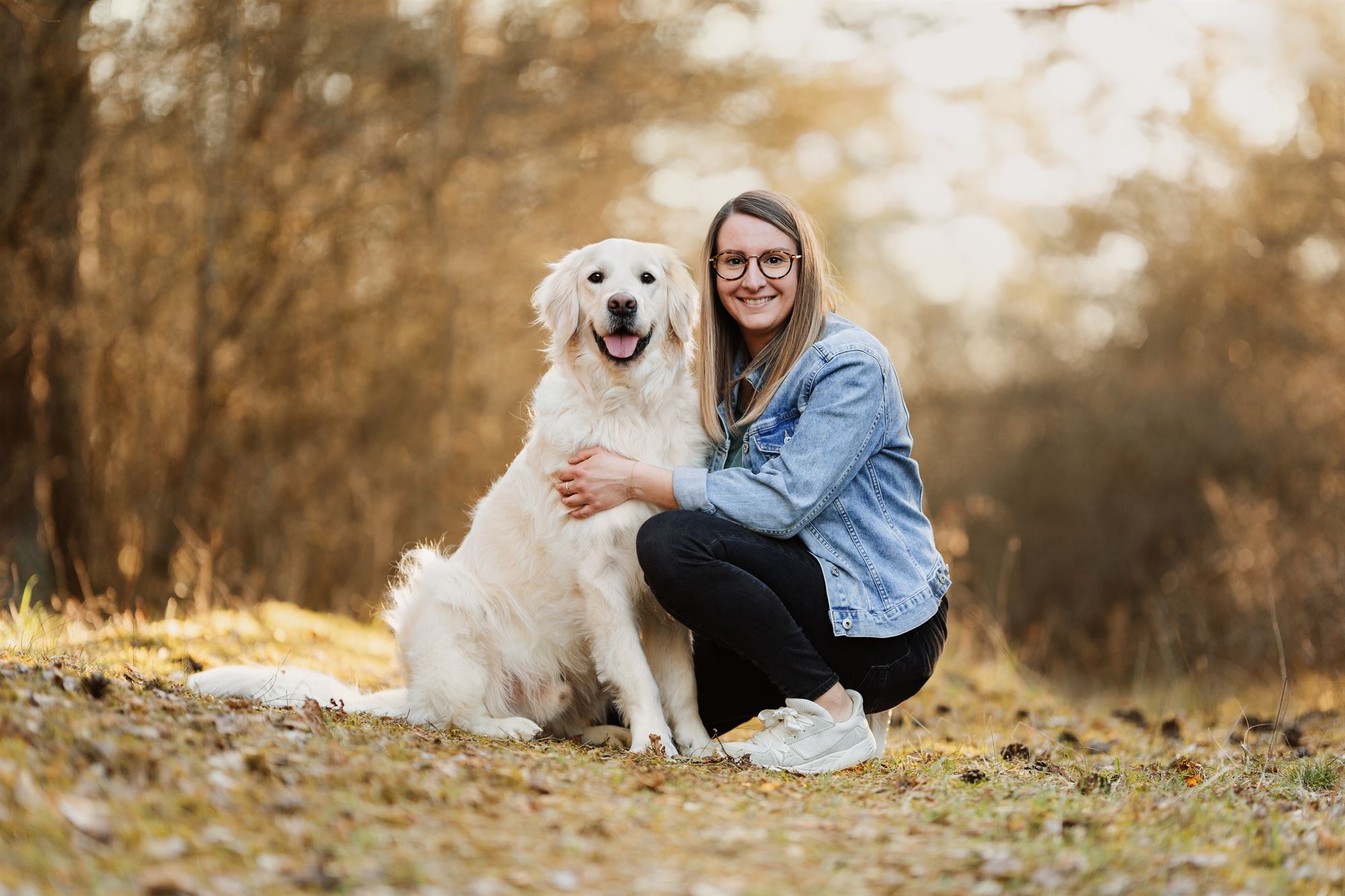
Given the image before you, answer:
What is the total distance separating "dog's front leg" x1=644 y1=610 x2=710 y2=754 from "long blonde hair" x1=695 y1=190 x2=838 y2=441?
24.1 inches

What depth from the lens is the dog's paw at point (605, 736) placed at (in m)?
3.57

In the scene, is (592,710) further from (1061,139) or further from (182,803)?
(1061,139)

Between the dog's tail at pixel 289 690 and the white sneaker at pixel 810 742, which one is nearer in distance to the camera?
the white sneaker at pixel 810 742

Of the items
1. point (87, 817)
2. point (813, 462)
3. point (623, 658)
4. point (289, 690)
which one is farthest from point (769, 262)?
point (87, 817)

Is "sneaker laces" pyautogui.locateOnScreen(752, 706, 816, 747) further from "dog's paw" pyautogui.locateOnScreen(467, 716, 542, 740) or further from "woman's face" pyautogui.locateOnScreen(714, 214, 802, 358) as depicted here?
"woman's face" pyautogui.locateOnScreen(714, 214, 802, 358)

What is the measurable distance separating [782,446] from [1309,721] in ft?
9.41

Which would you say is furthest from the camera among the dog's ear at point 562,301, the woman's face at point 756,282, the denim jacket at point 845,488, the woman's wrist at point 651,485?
the dog's ear at point 562,301

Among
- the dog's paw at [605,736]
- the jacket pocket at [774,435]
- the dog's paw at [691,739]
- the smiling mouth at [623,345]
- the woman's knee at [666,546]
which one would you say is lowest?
the dog's paw at [605,736]

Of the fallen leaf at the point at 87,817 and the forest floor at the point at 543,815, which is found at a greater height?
the fallen leaf at the point at 87,817

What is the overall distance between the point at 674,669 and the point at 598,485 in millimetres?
615

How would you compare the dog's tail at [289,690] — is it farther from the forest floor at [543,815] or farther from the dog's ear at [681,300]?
the dog's ear at [681,300]

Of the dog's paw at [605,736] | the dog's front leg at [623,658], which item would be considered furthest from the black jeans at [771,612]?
the dog's paw at [605,736]

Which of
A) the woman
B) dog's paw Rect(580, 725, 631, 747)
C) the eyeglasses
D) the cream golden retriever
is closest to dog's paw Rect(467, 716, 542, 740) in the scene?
the cream golden retriever

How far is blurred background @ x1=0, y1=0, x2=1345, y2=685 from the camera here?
663 centimetres
